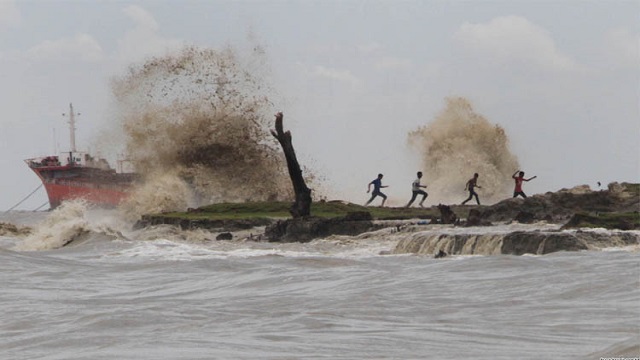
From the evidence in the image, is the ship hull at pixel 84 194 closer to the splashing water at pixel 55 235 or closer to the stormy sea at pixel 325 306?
the splashing water at pixel 55 235

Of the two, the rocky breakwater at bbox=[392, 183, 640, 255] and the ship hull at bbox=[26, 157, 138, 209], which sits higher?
the ship hull at bbox=[26, 157, 138, 209]

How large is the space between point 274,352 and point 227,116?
3965 cm

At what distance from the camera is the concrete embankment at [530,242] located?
61.4ft

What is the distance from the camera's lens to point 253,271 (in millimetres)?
18219

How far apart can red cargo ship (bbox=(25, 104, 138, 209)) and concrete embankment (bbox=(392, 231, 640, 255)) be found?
4620 centimetres

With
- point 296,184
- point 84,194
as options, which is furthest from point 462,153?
point 84,194

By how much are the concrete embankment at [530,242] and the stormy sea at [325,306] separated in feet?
1.38

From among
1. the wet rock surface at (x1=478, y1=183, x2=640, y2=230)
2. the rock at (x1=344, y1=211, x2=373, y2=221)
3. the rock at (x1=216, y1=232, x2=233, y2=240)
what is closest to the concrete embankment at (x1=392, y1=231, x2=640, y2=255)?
the wet rock surface at (x1=478, y1=183, x2=640, y2=230)

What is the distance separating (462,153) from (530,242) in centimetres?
3206

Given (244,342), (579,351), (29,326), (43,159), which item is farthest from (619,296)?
(43,159)

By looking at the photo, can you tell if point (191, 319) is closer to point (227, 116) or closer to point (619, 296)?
point (619, 296)

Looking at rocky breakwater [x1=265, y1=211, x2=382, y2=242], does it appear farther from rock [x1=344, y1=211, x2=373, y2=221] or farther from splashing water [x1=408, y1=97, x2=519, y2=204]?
splashing water [x1=408, y1=97, x2=519, y2=204]

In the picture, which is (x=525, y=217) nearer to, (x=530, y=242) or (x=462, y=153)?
(x=530, y=242)

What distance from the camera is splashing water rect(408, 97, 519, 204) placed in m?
Answer: 50.3
